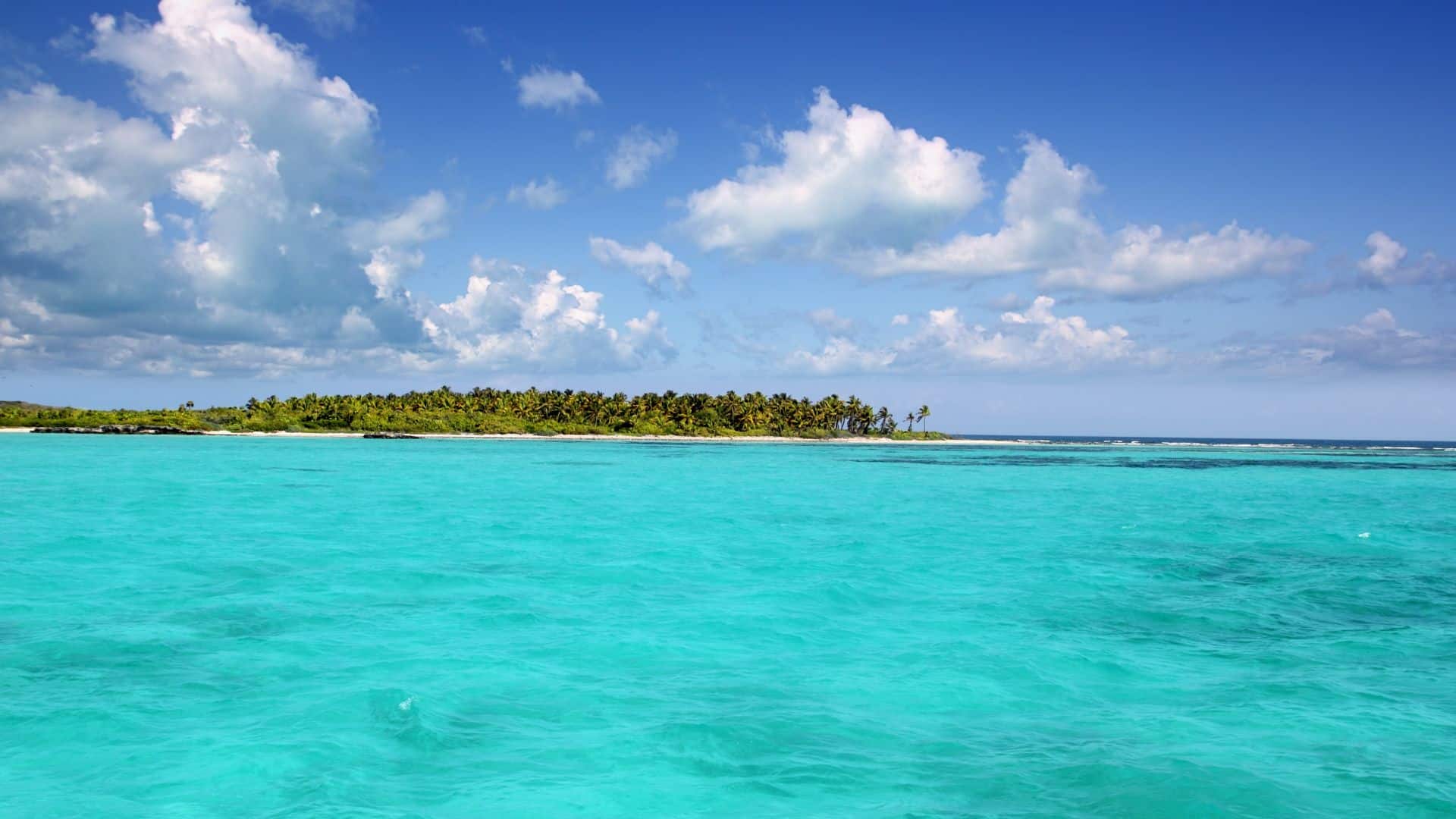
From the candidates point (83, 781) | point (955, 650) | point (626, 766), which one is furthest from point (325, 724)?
point (955, 650)

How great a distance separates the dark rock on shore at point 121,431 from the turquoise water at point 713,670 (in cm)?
14398

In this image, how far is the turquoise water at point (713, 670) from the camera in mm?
10250

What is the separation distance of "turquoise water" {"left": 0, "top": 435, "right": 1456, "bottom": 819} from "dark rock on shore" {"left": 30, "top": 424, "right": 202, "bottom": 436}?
143978 mm

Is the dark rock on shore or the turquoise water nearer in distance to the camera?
the turquoise water

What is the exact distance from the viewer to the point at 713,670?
15258 millimetres

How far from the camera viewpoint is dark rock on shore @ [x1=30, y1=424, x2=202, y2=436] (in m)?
154

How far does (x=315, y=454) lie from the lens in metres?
103

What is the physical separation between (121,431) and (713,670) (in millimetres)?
179819

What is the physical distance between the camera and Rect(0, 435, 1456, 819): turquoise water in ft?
33.6

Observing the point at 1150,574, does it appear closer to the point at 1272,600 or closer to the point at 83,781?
the point at 1272,600

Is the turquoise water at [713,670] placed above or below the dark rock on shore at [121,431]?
below

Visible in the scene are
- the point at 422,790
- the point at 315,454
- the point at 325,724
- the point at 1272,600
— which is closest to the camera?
the point at 422,790

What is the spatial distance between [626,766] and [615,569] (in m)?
15.8

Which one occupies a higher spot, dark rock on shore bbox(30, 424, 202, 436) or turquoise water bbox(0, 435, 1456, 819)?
dark rock on shore bbox(30, 424, 202, 436)
